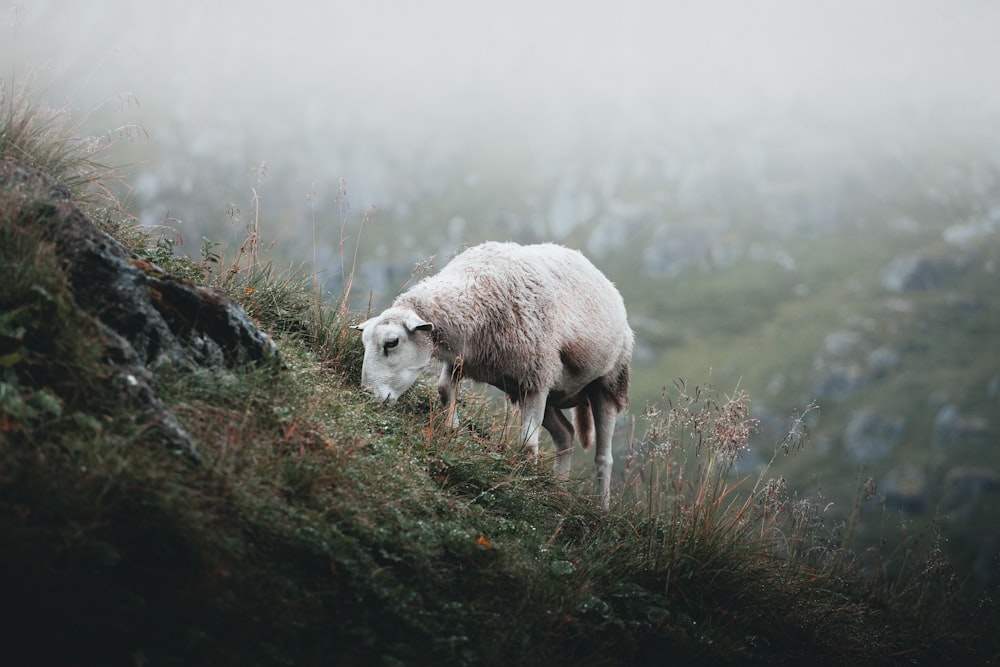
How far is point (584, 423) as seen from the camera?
388 inches

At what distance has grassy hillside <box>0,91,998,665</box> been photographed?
3.51 m

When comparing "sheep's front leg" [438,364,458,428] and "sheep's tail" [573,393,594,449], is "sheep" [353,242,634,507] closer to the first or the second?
"sheep's front leg" [438,364,458,428]

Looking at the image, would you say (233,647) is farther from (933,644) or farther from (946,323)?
(946,323)

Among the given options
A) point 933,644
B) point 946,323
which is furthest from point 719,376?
point 933,644

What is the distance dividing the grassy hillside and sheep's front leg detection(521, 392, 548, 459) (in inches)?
16.1

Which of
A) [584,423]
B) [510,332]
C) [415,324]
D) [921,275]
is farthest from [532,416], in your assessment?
[921,275]

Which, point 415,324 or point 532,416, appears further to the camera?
point 532,416

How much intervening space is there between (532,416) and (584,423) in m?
2.22

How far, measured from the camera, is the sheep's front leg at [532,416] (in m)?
7.67

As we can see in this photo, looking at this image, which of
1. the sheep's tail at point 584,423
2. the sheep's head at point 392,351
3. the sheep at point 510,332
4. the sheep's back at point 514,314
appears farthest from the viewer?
the sheep's tail at point 584,423

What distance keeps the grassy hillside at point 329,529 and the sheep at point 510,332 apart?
485 mm

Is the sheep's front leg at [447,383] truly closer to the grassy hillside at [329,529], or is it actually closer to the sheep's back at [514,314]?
the sheep's back at [514,314]

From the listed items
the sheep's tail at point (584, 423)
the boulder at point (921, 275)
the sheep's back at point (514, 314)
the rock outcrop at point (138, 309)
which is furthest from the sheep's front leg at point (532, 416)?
the boulder at point (921, 275)

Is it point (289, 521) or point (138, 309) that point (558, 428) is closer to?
point (289, 521)
